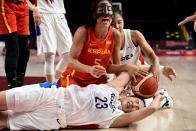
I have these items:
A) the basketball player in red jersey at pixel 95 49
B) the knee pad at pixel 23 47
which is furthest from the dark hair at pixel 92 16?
the knee pad at pixel 23 47

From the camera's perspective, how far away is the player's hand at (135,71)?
11.1 ft

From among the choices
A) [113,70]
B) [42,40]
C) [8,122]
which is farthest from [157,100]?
[42,40]

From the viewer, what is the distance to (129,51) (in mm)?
4094

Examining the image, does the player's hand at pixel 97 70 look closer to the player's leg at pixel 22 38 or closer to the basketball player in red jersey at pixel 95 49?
the basketball player in red jersey at pixel 95 49

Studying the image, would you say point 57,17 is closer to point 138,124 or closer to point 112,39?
point 112,39

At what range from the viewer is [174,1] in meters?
10.6

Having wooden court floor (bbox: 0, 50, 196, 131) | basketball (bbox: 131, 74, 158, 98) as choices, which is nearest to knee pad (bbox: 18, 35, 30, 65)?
basketball (bbox: 131, 74, 158, 98)

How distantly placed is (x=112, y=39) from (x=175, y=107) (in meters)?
0.99

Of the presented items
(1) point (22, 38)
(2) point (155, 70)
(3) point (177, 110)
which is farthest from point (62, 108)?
(1) point (22, 38)

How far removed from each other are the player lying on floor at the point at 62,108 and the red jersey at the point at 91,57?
276 millimetres

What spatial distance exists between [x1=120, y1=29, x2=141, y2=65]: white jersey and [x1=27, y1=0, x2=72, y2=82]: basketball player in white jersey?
0.75m

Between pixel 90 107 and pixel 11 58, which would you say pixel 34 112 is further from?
pixel 11 58

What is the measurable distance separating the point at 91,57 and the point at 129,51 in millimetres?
817

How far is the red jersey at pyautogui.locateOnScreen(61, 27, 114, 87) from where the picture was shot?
3330mm
